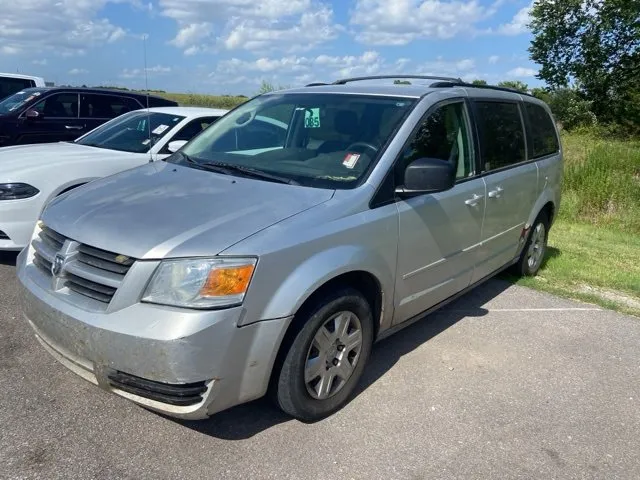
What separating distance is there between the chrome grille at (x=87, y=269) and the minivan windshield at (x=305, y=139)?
1.10 metres

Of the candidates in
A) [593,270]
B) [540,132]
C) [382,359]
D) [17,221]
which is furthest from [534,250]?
[17,221]

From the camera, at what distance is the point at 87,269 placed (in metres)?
2.88

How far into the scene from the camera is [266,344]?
2.80m

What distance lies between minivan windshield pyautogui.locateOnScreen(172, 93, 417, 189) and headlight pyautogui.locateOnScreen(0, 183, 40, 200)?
1932 mm

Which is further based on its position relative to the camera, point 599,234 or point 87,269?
point 599,234

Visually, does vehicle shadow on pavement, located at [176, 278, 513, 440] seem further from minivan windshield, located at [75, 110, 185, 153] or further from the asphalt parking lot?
minivan windshield, located at [75, 110, 185, 153]

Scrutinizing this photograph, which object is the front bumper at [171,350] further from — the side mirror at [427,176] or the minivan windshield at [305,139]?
the side mirror at [427,176]

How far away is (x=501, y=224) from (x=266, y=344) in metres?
2.81

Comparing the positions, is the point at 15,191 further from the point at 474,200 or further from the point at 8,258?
the point at 474,200

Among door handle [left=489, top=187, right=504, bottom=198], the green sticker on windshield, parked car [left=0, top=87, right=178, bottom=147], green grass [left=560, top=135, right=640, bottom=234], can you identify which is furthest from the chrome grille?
green grass [left=560, top=135, right=640, bottom=234]

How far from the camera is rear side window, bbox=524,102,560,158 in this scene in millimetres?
5590

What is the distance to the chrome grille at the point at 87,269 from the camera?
277 centimetres

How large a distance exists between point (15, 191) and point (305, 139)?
2984mm

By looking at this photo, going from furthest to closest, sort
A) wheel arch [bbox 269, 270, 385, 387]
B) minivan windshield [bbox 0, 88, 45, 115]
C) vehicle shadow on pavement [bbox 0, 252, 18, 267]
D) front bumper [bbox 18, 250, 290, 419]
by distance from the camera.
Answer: minivan windshield [bbox 0, 88, 45, 115] < vehicle shadow on pavement [bbox 0, 252, 18, 267] < wheel arch [bbox 269, 270, 385, 387] < front bumper [bbox 18, 250, 290, 419]
